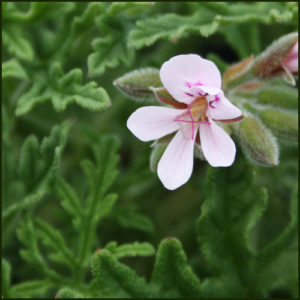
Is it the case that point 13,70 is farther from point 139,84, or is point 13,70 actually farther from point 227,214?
point 227,214

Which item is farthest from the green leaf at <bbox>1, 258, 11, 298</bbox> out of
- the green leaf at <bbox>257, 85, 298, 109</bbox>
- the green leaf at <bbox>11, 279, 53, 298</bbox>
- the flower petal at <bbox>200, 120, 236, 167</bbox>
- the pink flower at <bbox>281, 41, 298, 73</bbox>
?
the pink flower at <bbox>281, 41, 298, 73</bbox>

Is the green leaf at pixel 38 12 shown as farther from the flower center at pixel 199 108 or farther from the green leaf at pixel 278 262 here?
the green leaf at pixel 278 262

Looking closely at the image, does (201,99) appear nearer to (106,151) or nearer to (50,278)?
(106,151)

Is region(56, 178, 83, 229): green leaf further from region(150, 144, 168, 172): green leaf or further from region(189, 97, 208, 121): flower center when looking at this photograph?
region(189, 97, 208, 121): flower center

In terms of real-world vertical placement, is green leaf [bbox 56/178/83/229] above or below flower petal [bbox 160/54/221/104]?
below

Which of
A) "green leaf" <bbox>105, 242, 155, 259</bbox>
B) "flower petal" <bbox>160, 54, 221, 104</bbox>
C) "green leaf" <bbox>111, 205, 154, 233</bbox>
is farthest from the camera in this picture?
"green leaf" <bbox>111, 205, 154, 233</bbox>

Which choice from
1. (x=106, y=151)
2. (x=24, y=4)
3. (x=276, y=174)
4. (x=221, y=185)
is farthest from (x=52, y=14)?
(x=276, y=174)
